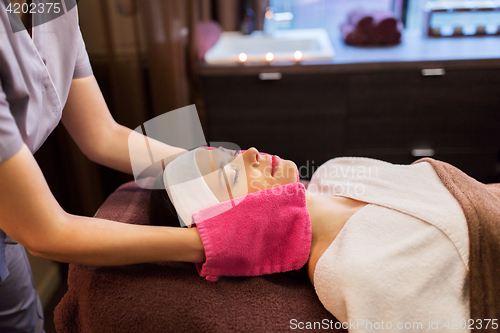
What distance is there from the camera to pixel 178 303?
786mm

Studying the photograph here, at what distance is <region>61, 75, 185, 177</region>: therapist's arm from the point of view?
966 millimetres

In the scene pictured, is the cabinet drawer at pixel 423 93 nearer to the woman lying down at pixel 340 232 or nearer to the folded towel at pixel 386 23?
the folded towel at pixel 386 23

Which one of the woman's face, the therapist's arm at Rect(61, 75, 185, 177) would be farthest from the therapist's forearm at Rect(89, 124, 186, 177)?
the woman's face

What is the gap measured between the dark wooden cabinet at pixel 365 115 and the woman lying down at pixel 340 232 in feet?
2.64

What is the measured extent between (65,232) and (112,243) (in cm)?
9

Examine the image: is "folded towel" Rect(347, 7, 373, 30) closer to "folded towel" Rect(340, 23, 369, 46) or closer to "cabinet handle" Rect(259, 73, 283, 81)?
"folded towel" Rect(340, 23, 369, 46)

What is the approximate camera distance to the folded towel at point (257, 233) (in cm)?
80

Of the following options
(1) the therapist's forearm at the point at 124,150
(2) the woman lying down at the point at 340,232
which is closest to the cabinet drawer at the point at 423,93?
(2) the woman lying down at the point at 340,232

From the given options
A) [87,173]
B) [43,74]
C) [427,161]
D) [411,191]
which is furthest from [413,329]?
[87,173]

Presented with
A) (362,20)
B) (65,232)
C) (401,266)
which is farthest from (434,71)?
(65,232)

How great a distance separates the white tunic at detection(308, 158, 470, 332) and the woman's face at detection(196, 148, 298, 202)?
0.73ft

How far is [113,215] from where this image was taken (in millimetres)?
995

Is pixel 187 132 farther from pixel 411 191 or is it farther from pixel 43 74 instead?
pixel 411 191

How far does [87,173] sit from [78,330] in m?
0.96
